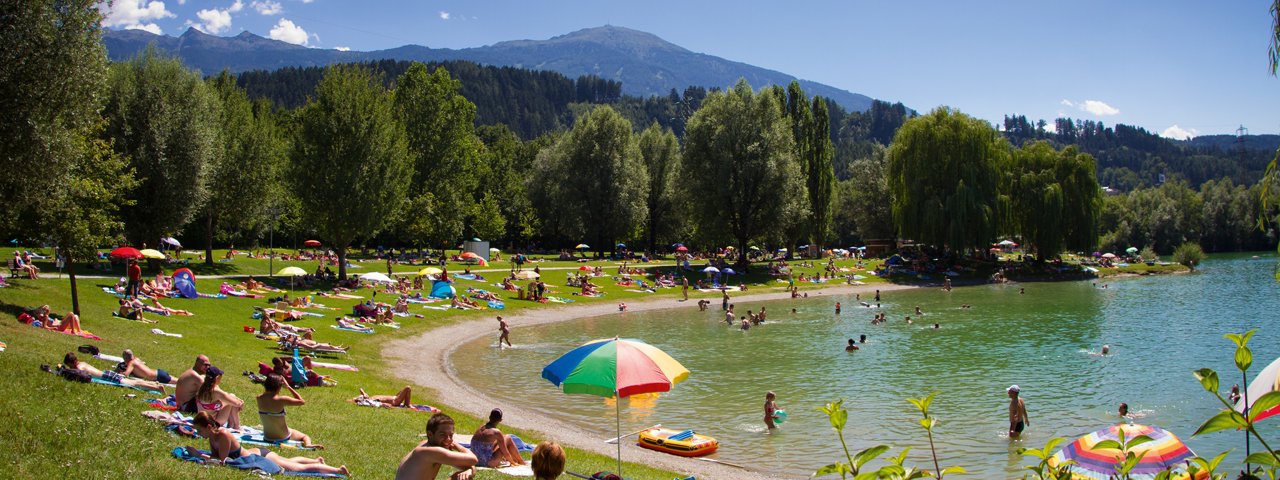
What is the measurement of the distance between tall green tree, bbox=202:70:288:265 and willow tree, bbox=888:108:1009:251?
4769 centimetres

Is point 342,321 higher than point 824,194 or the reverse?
the reverse

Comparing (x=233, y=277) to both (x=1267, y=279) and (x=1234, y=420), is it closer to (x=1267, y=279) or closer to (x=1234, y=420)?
(x=1234, y=420)

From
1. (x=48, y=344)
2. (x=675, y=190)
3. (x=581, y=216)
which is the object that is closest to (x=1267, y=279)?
(x=675, y=190)

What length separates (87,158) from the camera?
80.1 ft

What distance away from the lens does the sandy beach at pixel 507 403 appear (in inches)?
662

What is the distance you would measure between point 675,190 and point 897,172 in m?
19.3

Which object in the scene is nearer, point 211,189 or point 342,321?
point 342,321

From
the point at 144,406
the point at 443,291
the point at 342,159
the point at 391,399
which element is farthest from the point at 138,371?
the point at 342,159

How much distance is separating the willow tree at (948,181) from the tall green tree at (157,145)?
5167cm

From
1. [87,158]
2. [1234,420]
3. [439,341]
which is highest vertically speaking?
[87,158]

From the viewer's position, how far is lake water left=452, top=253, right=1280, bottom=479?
Result: 19312 millimetres

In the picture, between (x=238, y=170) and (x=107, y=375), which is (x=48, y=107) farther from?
(x=238, y=170)

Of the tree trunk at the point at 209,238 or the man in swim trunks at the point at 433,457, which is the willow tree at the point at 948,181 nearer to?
the tree trunk at the point at 209,238

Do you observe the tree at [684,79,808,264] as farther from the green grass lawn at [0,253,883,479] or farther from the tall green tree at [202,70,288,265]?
the green grass lawn at [0,253,883,479]
